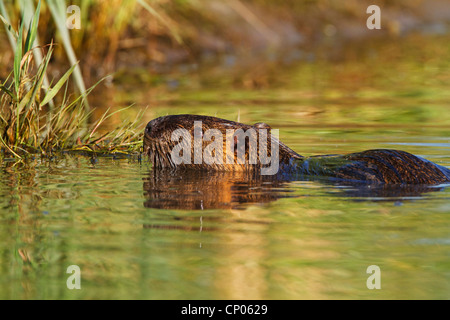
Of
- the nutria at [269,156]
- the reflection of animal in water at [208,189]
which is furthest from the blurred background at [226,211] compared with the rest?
the nutria at [269,156]

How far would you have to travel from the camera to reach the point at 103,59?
39.5 ft

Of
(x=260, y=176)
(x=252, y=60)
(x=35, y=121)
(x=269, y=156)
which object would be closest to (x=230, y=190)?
(x=260, y=176)

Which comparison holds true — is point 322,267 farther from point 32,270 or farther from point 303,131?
point 303,131

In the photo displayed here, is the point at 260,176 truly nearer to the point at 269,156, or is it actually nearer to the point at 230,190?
the point at 269,156

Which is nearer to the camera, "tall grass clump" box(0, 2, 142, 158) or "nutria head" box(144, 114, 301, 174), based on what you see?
"nutria head" box(144, 114, 301, 174)

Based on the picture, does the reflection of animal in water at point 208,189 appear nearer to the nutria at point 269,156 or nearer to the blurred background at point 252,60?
the nutria at point 269,156

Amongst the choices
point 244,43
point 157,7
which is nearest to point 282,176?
point 157,7

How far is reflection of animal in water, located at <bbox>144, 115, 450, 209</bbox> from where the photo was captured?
488cm

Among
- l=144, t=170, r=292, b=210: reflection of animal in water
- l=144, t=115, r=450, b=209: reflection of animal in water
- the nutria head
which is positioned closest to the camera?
l=144, t=170, r=292, b=210: reflection of animal in water

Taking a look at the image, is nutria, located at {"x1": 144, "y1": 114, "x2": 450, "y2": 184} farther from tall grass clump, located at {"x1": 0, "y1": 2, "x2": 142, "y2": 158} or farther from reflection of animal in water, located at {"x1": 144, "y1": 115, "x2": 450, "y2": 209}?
tall grass clump, located at {"x1": 0, "y1": 2, "x2": 142, "y2": 158}

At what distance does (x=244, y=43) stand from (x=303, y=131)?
845 centimetres

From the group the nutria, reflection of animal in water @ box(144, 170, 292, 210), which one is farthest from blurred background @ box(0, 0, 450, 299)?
the nutria

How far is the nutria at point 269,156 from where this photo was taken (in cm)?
532
